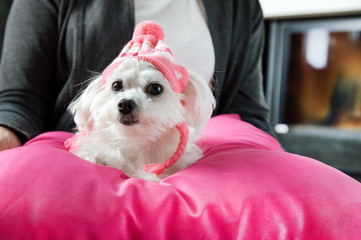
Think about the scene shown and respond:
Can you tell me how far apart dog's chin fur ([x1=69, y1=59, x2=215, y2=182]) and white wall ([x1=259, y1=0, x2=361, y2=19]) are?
1668 mm

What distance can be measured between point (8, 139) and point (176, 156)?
0.47 m

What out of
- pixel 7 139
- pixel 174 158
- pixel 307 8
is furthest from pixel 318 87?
pixel 7 139

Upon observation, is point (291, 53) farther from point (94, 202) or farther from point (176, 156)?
point (94, 202)

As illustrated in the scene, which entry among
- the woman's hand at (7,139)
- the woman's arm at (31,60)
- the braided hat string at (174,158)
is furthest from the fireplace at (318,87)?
the woman's hand at (7,139)

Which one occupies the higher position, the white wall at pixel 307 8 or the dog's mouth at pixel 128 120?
the white wall at pixel 307 8

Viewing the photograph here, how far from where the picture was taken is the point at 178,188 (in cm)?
69

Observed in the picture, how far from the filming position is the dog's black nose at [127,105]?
797 millimetres

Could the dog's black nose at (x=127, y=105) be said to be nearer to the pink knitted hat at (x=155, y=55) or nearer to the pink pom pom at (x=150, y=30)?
the pink knitted hat at (x=155, y=55)

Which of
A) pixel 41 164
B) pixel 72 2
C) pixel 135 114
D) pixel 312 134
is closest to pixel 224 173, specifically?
pixel 135 114

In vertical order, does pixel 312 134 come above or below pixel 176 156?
below

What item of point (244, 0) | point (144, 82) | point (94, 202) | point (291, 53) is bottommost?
point (291, 53)

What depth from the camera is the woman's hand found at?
917mm

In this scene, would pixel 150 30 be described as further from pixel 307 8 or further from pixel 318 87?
pixel 318 87

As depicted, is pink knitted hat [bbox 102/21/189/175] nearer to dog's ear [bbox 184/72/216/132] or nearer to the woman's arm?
dog's ear [bbox 184/72/216/132]
